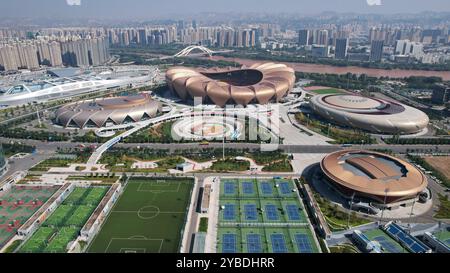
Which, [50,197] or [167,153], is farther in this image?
[167,153]

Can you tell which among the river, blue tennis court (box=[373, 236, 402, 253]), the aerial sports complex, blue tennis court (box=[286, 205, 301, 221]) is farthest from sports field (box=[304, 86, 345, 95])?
Result: blue tennis court (box=[373, 236, 402, 253])

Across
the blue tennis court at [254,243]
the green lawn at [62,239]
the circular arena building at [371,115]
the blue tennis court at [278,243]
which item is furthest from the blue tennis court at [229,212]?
the circular arena building at [371,115]

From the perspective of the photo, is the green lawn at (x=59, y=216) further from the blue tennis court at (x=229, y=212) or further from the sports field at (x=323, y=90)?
the sports field at (x=323, y=90)

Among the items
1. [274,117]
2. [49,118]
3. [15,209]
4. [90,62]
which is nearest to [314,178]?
[274,117]

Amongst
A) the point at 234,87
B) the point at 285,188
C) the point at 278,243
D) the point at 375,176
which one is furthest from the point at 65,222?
the point at 234,87

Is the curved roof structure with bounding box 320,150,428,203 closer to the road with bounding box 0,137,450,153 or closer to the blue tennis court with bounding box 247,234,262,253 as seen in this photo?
the road with bounding box 0,137,450,153

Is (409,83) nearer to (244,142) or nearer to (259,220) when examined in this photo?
(244,142)
